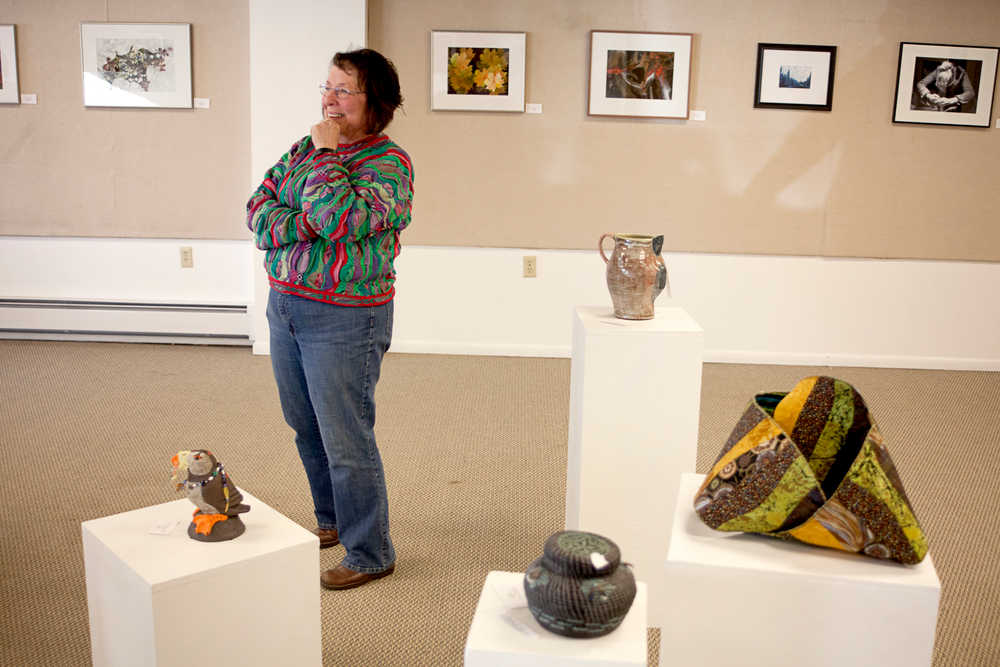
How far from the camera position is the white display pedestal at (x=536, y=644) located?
1335 millimetres

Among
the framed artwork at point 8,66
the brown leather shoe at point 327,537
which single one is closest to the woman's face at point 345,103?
the brown leather shoe at point 327,537

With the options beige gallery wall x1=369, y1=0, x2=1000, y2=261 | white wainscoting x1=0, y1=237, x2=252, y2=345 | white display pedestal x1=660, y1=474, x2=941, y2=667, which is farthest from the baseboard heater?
white display pedestal x1=660, y1=474, x2=941, y2=667

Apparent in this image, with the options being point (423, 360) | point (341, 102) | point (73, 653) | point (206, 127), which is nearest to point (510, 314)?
point (423, 360)

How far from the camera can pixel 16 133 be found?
17.5 ft

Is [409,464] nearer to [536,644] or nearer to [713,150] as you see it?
[536,644]

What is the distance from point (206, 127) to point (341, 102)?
10.8 feet

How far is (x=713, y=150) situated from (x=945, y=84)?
1306mm

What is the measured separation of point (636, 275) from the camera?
98.3 inches

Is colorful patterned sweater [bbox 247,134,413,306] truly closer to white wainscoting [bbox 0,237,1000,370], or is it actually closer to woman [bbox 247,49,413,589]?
woman [bbox 247,49,413,589]

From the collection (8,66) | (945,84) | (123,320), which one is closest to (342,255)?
(123,320)

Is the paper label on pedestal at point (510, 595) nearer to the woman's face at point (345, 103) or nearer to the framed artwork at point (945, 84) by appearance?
the woman's face at point (345, 103)

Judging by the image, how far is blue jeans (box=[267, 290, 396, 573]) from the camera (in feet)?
7.66

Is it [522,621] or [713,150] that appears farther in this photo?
[713,150]

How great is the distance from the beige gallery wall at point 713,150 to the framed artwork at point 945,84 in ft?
0.19
